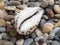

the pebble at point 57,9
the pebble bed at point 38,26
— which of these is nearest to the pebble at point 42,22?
the pebble bed at point 38,26

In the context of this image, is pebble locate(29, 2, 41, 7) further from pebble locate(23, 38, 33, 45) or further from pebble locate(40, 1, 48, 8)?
pebble locate(23, 38, 33, 45)

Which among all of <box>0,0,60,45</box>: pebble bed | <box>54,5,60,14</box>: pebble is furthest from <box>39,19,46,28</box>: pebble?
<box>54,5,60,14</box>: pebble

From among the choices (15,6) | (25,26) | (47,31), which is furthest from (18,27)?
(15,6)

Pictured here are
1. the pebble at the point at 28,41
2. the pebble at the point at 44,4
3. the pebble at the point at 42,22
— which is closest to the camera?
the pebble at the point at 28,41

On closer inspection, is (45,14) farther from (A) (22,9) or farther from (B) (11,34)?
(B) (11,34)

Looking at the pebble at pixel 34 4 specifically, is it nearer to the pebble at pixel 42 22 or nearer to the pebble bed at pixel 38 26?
the pebble bed at pixel 38 26

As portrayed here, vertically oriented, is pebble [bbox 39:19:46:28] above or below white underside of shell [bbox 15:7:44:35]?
below
